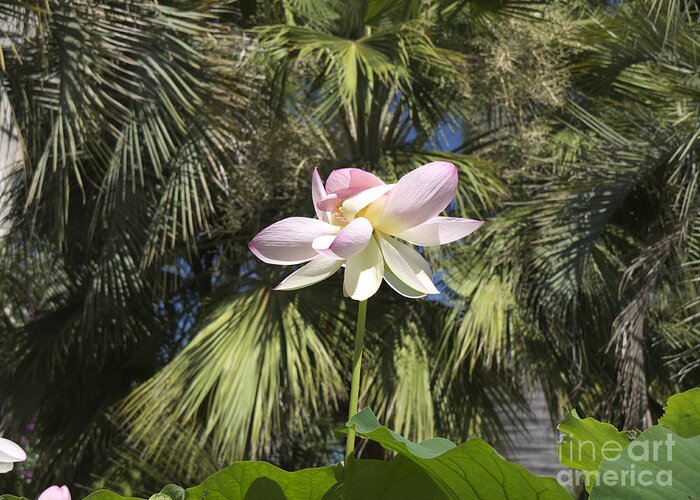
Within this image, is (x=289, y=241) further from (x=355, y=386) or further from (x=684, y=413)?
(x=684, y=413)

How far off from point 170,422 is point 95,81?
4.65ft

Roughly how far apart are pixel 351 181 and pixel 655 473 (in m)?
0.27

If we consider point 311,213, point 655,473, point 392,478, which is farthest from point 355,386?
point 311,213

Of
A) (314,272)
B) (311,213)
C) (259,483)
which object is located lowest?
(311,213)

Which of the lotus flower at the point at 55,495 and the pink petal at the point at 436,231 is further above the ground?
the pink petal at the point at 436,231

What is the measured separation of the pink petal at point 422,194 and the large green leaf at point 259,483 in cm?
16

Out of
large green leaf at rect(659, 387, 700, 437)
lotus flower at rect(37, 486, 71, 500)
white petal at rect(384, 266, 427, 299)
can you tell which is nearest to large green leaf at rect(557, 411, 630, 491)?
large green leaf at rect(659, 387, 700, 437)

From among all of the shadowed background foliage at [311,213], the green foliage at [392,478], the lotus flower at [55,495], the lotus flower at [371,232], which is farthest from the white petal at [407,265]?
the shadowed background foliage at [311,213]

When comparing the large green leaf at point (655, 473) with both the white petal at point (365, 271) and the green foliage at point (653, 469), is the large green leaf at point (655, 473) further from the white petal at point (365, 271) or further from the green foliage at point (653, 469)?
the white petal at point (365, 271)

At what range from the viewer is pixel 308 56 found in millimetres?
3789

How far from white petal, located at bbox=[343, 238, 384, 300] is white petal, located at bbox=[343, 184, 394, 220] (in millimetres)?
23

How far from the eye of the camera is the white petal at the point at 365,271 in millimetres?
516

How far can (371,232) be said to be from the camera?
509 millimetres

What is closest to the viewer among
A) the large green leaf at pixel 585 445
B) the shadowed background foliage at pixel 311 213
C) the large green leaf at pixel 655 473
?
the large green leaf at pixel 655 473
